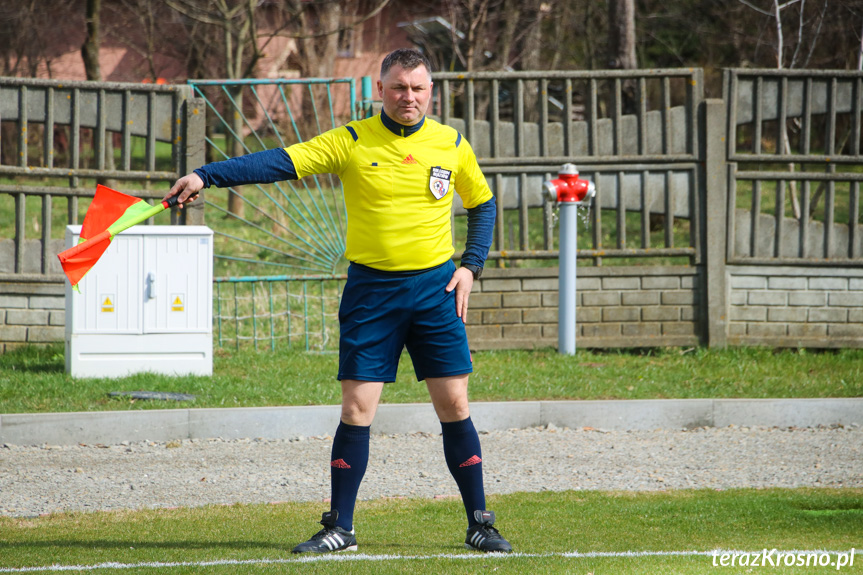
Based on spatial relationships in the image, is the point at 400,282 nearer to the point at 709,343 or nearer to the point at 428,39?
the point at 709,343

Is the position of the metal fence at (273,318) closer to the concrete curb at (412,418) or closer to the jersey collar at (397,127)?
the concrete curb at (412,418)

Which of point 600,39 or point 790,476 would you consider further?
point 600,39

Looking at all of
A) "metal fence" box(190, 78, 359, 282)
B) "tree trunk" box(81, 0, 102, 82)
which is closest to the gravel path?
"metal fence" box(190, 78, 359, 282)

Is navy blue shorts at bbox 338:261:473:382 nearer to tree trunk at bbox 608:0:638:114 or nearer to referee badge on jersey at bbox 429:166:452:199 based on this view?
referee badge on jersey at bbox 429:166:452:199

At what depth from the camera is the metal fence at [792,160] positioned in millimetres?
9508

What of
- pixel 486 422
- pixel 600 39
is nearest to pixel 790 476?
Answer: pixel 486 422

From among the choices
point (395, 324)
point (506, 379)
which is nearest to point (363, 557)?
point (395, 324)

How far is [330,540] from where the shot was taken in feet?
13.0

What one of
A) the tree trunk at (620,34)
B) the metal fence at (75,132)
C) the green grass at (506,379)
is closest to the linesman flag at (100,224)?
the green grass at (506,379)

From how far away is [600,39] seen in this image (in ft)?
86.1

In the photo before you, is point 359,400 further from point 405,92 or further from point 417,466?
point 417,466

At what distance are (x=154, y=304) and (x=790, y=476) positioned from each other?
505 centimetres

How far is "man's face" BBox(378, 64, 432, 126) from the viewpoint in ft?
12.5

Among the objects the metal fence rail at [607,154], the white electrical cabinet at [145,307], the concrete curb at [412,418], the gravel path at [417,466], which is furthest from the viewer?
the metal fence rail at [607,154]
